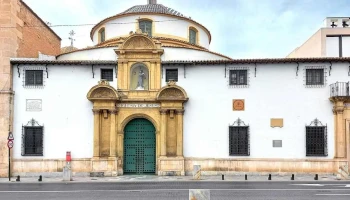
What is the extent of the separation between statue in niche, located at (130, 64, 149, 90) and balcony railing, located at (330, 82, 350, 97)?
35.0 feet

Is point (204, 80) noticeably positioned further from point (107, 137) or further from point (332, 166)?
point (332, 166)

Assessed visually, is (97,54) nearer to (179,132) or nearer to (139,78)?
(139,78)

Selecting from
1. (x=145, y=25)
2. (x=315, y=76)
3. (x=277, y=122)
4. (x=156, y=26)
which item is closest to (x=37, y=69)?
(x=145, y=25)

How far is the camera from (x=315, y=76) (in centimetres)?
2567

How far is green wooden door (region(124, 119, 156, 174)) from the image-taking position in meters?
26.0

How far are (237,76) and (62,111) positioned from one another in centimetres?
1035

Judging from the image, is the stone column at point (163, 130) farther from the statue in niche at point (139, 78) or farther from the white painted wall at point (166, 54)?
the white painted wall at point (166, 54)

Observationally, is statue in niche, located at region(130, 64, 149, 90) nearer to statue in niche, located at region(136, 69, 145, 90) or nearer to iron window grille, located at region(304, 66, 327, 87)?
statue in niche, located at region(136, 69, 145, 90)

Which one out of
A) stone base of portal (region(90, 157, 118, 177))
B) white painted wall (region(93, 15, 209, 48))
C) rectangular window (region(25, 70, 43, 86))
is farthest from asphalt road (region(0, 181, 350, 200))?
white painted wall (region(93, 15, 209, 48))

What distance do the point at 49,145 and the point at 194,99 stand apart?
876cm

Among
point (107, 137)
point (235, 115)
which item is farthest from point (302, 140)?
point (107, 137)

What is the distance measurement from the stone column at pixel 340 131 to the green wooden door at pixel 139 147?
34.1ft

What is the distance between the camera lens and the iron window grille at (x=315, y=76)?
25.6 metres

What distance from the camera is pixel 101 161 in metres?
25.1
